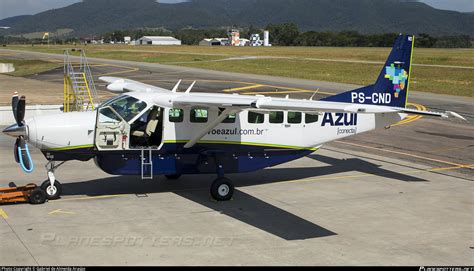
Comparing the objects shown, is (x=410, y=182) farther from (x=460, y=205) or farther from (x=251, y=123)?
(x=251, y=123)

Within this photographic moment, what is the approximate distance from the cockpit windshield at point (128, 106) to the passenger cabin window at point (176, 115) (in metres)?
0.78

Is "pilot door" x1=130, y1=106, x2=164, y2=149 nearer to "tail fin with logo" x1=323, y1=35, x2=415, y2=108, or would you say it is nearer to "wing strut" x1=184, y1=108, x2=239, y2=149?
"wing strut" x1=184, y1=108, x2=239, y2=149

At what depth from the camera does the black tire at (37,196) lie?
14.6 m

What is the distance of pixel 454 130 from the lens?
27.9m

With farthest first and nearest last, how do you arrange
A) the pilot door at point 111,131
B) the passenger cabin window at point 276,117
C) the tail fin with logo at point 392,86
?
the tail fin with logo at point 392,86
the passenger cabin window at point 276,117
the pilot door at point 111,131

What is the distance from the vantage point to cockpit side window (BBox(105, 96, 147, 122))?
49.3 ft

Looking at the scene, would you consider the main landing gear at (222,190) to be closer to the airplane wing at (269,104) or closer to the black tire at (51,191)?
the airplane wing at (269,104)

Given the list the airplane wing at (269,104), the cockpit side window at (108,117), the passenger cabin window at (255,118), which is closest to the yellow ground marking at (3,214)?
the cockpit side window at (108,117)

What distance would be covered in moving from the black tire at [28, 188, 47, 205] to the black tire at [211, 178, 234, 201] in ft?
14.6

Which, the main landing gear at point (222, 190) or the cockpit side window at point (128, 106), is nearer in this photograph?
the cockpit side window at point (128, 106)

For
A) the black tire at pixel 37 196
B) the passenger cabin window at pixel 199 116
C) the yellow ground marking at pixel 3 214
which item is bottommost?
the yellow ground marking at pixel 3 214

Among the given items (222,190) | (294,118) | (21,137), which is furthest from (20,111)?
(294,118)

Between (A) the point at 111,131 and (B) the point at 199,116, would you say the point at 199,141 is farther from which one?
(A) the point at 111,131

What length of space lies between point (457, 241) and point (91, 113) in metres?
9.58
